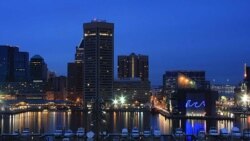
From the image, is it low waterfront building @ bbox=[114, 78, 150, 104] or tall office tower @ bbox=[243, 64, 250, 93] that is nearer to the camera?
tall office tower @ bbox=[243, 64, 250, 93]

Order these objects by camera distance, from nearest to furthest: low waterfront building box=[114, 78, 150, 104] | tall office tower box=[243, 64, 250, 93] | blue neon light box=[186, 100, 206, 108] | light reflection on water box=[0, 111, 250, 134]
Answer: light reflection on water box=[0, 111, 250, 134] < blue neon light box=[186, 100, 206, 108] < tall office tower box=[243, 64, 250, 93] < low waterfront building box=[114, 78, 150, 104]

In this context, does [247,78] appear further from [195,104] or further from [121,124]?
[121,124]

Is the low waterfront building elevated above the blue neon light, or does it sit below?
above

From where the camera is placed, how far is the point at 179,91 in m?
86.1

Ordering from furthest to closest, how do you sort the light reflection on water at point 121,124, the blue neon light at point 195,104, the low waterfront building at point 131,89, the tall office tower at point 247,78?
the low waterfront building at point 131,89, the tall office tower at point 247,78, the blue neon light at point 195,104, the light reflection on water at point 121,124

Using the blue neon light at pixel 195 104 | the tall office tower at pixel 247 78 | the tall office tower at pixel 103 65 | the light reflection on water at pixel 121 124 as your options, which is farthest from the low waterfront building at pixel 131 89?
the light reflection on water at pixel 121 124

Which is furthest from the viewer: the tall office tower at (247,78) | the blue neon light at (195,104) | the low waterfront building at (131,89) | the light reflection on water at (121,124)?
the low waterfront building at (131,89)

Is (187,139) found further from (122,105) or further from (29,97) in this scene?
(29,97)

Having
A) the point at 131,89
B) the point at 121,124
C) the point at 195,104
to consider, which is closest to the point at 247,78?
the point at 131,89

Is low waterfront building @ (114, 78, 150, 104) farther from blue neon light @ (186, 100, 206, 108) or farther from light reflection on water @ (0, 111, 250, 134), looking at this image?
light reflection on water @ (0, 111, 250, 134)

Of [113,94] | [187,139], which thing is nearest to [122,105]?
[113,94]

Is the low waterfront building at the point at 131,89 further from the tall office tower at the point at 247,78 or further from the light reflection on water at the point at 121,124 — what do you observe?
the light reflection on water at the point at 121,124

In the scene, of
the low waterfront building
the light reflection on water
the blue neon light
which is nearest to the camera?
the light reflection on water

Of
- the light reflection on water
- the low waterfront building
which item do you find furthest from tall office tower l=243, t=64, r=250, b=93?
A: the light reflection on water
